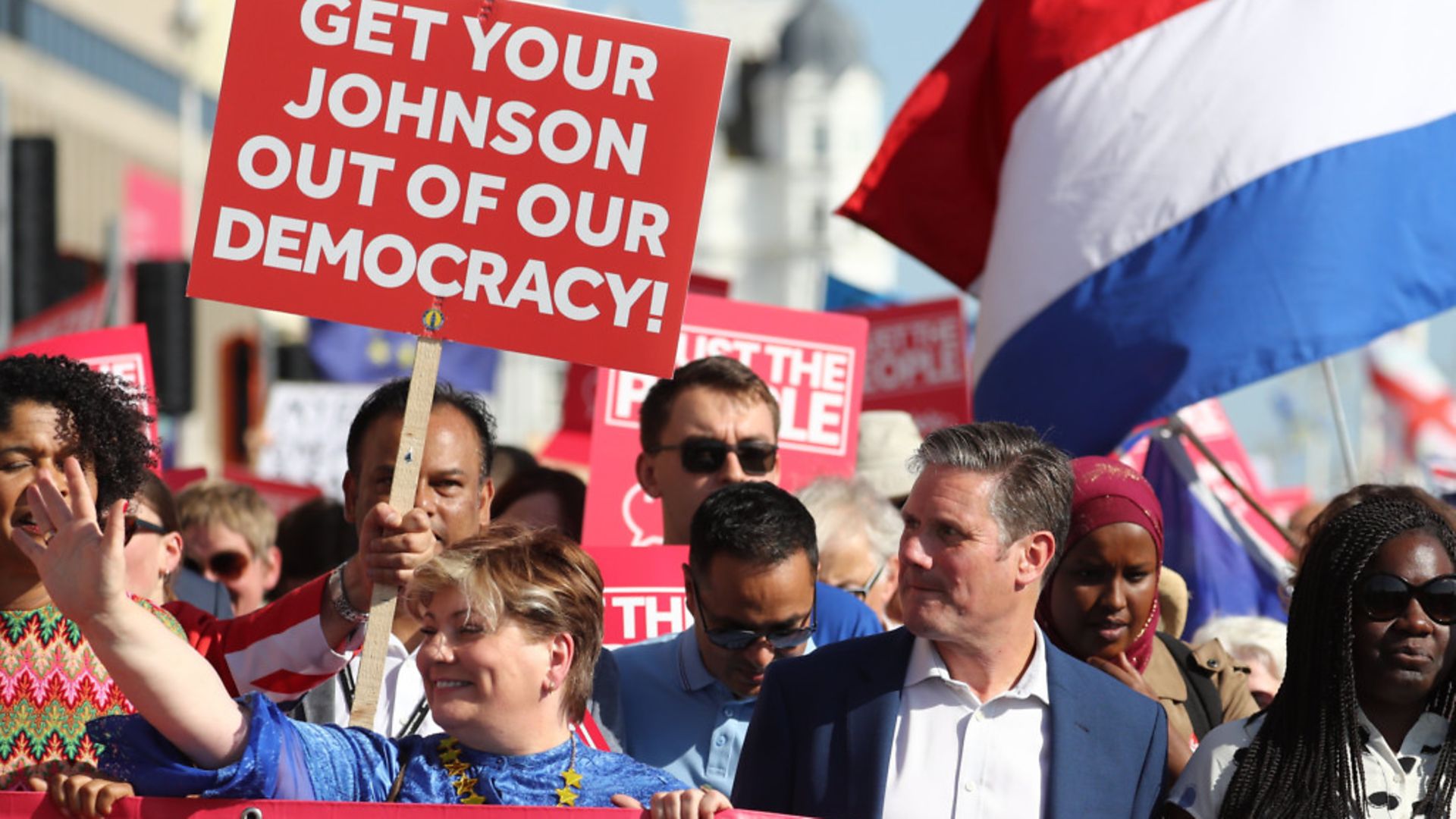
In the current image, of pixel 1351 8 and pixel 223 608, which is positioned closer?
pixel 223 608

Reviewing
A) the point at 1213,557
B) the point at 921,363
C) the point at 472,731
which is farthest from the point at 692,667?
the point at 921,363

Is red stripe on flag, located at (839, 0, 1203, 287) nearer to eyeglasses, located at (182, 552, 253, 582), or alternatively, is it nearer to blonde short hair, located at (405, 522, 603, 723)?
eyeglasses, located at (182, 552, 253, 582)

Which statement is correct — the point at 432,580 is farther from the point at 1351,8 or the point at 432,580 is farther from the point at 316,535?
the point at 1351,8

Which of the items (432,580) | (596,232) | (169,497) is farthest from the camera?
(169,497)

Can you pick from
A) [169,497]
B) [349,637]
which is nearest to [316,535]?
[169,497]

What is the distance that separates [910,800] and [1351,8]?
4.41 meters

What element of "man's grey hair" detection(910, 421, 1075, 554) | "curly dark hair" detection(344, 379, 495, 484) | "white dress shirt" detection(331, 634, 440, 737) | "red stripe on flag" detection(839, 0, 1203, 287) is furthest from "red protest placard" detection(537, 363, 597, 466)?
"man's grey hair" detection(910, 421, 1075, 554)

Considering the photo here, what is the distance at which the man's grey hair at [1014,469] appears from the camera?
12.8 feet

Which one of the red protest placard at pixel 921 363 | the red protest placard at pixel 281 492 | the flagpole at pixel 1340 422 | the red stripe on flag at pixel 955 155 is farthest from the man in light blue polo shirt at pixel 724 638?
the red protest placard at pixel 921 363

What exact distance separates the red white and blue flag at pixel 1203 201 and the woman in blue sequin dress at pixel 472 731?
142 inches

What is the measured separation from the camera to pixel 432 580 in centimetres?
362

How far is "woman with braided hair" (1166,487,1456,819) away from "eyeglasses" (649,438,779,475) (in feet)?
6.34

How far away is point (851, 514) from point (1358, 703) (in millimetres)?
2155

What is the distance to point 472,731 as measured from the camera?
11.8 feet
